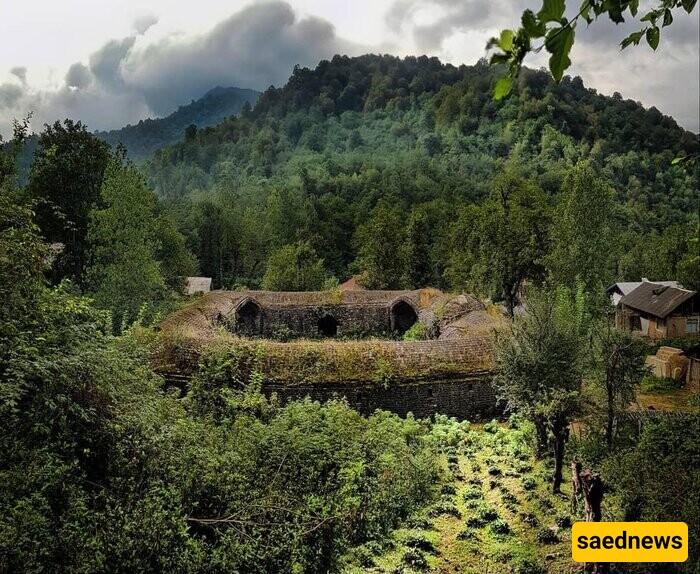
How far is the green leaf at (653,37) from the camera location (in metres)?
2.36

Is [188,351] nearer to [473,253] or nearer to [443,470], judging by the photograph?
[443,470]

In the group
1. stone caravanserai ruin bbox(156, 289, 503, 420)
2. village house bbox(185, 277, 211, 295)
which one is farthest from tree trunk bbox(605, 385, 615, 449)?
village house bbox(185, 277, 211, 295)

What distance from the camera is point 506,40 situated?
159 cm

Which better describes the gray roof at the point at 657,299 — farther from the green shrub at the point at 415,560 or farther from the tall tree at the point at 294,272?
the green shrub at the point at 415,560

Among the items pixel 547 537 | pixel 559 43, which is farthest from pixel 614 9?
pixel 547 537

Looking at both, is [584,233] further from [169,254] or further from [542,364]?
[169,254]

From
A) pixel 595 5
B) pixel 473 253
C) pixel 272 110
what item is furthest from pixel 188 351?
pixel 272 110

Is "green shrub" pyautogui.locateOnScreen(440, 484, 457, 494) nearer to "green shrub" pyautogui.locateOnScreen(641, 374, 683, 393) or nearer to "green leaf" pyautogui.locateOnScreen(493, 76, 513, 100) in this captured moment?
"green leaf" pyautogui.locateOnScreen(493, 76, 513, 100)

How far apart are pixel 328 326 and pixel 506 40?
30.3m

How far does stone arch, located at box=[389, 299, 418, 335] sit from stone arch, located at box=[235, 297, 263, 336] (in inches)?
308

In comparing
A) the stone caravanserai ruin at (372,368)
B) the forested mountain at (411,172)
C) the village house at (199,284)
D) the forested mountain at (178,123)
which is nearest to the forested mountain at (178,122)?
the forested mountain at (178,123)

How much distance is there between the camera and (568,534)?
31.2ft

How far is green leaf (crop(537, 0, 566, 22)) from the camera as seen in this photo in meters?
1.54

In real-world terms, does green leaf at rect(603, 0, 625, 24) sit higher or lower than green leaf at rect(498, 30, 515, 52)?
higher
